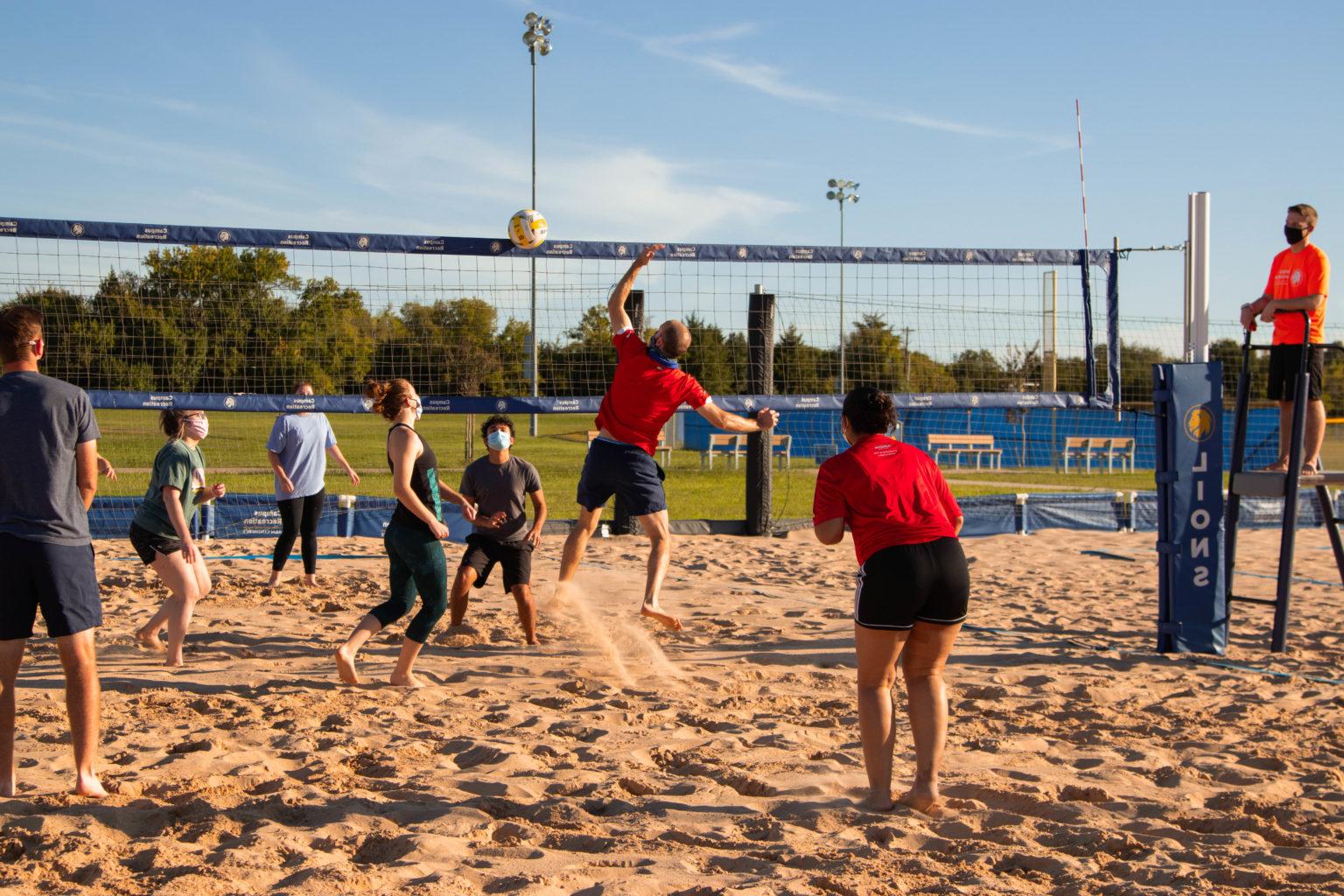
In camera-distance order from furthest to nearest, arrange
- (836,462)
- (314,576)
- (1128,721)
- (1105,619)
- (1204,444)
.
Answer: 1. (314,576)
2. (1105,619)
3. (1204,444)
4. (1128,721)
5. (836,462)

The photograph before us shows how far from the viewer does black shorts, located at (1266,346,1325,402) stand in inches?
242

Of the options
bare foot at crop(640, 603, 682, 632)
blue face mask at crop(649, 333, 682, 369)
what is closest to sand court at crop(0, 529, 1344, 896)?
bare foot at crop(640, 603, 682, 632)

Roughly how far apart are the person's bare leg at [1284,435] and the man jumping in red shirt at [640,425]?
9.47 feet

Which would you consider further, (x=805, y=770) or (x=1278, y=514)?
(x=1278, y=514)

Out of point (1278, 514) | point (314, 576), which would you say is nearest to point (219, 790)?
point (314, 576)

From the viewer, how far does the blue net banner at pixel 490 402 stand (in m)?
8.12

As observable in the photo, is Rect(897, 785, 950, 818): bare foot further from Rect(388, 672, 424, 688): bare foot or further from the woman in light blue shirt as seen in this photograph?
the woman in light blue shirt

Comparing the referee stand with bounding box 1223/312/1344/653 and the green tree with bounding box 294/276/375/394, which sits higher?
the green tree with bounding box 294/276/375/394

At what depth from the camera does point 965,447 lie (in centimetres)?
2377

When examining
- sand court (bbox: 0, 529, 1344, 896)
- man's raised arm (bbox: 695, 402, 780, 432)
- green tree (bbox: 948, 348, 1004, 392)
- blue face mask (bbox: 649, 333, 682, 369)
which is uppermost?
green tree (bbox: 948, 348, 1004, 392)

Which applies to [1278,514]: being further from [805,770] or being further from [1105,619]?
[805,770]

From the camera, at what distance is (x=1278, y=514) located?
45.3 feet

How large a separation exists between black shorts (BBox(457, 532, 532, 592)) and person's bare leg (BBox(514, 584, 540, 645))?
4 cm

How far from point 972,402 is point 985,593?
190 cm
